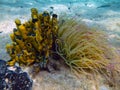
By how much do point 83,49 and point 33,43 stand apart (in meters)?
0.76

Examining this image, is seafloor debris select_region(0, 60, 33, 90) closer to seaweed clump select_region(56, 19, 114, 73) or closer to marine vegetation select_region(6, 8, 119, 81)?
marine vegetation select_region(6, 8, 119, 81)

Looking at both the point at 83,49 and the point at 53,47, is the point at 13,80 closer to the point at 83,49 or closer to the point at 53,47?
the point at 53,47

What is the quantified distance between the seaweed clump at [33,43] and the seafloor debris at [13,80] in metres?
0.29

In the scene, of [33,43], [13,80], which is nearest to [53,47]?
[33,43]

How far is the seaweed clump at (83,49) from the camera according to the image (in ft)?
9.75

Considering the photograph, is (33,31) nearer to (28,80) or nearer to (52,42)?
(52,42)

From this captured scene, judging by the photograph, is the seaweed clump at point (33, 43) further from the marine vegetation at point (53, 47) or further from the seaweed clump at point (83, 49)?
the seaweed clump at point (83, 49)

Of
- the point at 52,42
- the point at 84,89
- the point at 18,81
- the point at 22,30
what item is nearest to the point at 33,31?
the point at 22,30

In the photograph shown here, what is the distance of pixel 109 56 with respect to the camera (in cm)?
310

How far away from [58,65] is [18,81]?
2.57ft

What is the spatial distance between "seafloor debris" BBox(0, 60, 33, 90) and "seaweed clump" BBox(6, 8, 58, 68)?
0.96ft

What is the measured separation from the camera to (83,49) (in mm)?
2998

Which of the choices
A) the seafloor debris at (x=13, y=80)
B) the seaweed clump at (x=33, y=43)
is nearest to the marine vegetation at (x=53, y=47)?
the seaweed clump at (x=33, y=43)

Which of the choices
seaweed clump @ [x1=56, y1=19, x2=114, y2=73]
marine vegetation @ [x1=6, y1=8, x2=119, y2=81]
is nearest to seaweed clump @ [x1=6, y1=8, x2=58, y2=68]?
marine vegetation @ [x1=6, y1=8, x2=119, y2=81]
